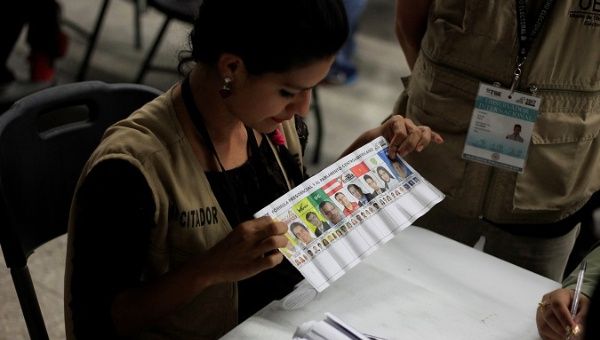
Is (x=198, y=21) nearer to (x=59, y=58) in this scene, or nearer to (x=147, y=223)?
(x=147, y=223)

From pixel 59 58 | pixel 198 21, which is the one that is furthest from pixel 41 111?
pixel 59 58

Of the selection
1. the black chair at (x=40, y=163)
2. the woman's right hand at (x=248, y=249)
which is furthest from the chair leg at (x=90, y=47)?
the woman's right hand at (x=248, y=249)

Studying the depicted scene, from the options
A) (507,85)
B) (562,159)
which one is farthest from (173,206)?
(562,159)

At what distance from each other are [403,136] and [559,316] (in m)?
0.44

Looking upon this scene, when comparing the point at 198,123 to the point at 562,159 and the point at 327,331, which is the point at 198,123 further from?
the point at 562,159

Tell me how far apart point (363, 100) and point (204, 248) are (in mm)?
3028

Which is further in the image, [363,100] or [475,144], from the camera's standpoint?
[363,100]

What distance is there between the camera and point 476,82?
1598mm

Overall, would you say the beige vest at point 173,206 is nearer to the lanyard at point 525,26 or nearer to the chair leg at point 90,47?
the lanyard at point 525,26

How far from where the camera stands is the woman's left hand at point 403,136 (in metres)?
1.42

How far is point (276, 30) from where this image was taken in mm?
1139

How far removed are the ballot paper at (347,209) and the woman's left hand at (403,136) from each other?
0.06ft

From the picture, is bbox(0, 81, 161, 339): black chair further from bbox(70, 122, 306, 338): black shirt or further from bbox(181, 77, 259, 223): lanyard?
bbox(181, 77, 259, 223): lanyard

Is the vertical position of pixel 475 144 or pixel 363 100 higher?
pixel 475 144
